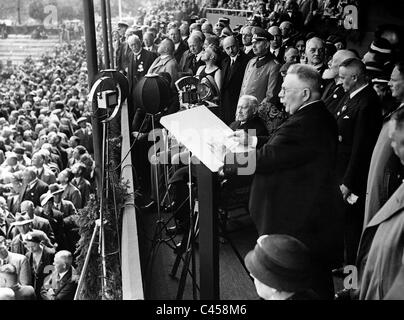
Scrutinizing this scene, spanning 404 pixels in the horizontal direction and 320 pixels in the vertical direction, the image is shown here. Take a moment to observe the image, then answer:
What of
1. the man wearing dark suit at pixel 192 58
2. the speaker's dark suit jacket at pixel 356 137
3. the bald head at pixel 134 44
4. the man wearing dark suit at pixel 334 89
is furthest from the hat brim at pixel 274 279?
the bald head at pixel 134 44

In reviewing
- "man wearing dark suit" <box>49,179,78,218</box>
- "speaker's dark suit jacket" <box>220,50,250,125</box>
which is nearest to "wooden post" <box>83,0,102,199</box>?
"man wearing dark suit" <box>49,179,78,218</box>

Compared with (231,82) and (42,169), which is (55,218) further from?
(231,82)

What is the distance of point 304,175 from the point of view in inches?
125

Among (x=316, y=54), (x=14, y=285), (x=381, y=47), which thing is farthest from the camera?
(x=14, y=285)

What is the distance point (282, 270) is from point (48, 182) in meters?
1.85

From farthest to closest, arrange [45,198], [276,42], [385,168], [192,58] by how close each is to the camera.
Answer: [192,58], [45,198], [276,42], [385,168]

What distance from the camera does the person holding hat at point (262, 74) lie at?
11.5 ft

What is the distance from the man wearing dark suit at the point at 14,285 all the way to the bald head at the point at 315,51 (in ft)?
6.43

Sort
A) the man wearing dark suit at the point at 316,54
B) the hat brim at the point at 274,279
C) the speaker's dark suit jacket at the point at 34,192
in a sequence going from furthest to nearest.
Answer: the speaker's dark suit jacket at the point at 34,192 → the man wearing dark suit at the point at 316,54 → the hat brim at the point at 274,279

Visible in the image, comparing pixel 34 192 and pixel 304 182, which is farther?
pixel 34 192

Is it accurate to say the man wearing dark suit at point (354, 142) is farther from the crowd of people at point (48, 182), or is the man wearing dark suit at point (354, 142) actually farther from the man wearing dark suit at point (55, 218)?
the man wearing dark suit at point (55, 218)

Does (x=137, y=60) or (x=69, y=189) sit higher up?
(x=137, y=60)

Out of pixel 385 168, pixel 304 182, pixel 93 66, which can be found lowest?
pixel 304 182

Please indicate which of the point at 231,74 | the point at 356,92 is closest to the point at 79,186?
the point at 231,74
